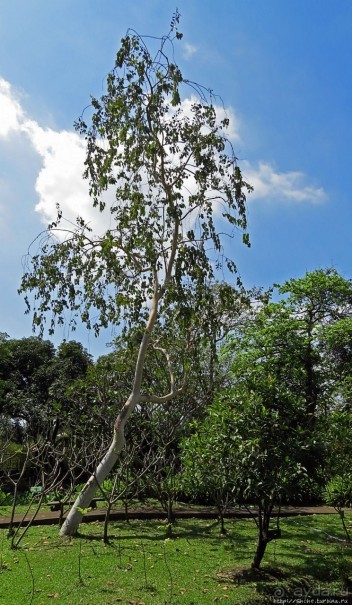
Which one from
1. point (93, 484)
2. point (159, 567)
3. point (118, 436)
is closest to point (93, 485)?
point (93, 484)

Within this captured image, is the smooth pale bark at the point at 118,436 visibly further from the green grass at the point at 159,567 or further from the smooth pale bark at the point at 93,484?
the green grass at the point at 159,567

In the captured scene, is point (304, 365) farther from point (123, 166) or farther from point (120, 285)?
point (123, 166)

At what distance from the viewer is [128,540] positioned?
8.65 metres

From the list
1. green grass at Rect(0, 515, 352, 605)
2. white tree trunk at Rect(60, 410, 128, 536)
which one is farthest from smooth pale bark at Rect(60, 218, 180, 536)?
green grass at Rect(0, 515, 352, 605)

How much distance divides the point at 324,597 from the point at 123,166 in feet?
24.0

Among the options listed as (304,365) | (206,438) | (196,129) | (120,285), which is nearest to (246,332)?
(304,365)

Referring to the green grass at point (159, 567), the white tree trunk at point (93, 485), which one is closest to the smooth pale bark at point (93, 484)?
the white tree trunk at point (93, 485)

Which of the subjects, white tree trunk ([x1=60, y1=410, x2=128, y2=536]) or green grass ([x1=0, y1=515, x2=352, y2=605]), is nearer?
green grass ([x1=0, y1=515, x2=352, y2=605])

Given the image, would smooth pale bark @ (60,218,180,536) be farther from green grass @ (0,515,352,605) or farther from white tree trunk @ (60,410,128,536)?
green grass @ (0,515,352,605)

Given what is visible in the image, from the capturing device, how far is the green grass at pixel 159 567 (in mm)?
5809

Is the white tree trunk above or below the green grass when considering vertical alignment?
above

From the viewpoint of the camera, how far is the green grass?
5.81m

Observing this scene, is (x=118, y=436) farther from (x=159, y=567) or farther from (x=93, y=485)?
(x=159, y=567)

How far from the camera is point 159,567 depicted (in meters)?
6.97
